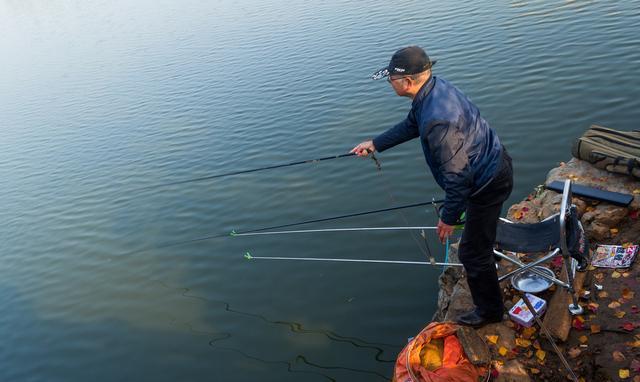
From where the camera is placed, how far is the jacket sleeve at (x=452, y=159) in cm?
399

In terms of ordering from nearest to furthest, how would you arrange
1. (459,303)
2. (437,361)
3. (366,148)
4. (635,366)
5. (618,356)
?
1. (635,366)
2. (618,356)
3. (437,361)
4. (366,148)
5. (459,303)

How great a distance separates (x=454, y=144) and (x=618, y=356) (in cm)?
211

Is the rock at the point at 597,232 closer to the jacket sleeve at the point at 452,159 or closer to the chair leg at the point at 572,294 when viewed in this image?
the chair leg at the point at 572,294

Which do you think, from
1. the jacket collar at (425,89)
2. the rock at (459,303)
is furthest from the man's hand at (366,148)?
the rock at (459,303)

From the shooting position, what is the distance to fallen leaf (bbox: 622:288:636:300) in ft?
15.5

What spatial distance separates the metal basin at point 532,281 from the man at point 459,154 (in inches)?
33.4

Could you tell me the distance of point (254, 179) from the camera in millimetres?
10781

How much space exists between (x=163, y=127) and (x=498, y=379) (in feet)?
39.7

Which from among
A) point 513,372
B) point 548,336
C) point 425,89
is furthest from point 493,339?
point 425,89

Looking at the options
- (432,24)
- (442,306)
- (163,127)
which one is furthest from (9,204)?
(432,24)

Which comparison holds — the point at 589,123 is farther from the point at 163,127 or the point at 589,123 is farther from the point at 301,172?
the point at 163,127

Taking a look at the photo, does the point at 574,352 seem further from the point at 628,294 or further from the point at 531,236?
the point at 531,236

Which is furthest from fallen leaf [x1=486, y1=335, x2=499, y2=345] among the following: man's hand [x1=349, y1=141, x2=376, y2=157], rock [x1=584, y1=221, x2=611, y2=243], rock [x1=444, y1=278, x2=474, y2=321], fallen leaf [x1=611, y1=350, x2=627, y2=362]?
man's hand [x1=349, y1=141, x2=376, y2=157]

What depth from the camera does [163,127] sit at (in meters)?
14.7
